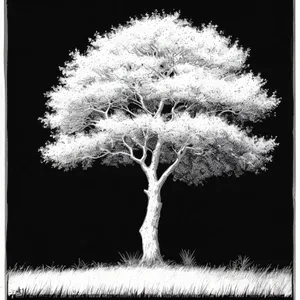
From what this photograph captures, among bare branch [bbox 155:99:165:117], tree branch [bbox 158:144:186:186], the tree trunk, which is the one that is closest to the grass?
the tree trunk

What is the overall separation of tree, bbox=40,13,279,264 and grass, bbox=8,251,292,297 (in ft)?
1.95

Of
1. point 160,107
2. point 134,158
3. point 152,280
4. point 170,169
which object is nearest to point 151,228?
point 152,280

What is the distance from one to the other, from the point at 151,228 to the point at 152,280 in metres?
1.12

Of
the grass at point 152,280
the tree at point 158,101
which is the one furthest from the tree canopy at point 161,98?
the grass at point 152,280

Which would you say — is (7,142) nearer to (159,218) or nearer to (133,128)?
(133,128)

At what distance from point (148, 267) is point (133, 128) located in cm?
283

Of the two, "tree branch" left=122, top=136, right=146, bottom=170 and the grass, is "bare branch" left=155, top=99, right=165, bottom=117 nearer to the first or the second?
"tree branch" left=122, top=136, right=146, bottom=170

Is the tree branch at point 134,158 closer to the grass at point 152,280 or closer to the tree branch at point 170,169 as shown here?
the tree branch at point 170,169

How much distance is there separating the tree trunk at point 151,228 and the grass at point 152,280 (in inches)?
10.8

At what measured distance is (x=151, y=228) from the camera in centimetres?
1405

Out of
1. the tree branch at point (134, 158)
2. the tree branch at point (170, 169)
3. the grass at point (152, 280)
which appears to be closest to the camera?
the grass at point (152, 280)

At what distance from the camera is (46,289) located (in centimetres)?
1343

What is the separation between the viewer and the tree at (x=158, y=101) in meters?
14.0

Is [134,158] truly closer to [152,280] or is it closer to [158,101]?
[158,101]
